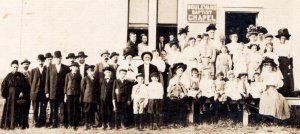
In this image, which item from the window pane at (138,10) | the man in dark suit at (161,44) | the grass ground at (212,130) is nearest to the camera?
the grass ground at (212,130)

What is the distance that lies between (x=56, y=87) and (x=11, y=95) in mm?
1000

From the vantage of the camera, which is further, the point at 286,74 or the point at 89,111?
the point at 286,74

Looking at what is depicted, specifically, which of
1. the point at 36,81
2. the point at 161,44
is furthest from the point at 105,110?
the point at 161,44

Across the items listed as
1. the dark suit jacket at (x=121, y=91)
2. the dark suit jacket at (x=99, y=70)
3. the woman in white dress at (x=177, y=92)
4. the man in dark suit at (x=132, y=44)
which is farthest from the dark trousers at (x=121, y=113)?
the man in dark suit at (x=132, y=44)

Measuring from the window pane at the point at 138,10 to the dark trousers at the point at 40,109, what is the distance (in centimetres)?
329

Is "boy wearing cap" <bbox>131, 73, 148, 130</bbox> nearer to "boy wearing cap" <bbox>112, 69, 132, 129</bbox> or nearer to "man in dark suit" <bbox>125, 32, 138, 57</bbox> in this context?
"boy wearing cap" <bbox>112, 69, 132, 129</bbox>

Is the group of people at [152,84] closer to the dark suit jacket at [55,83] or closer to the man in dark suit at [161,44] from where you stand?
the dark suit jacket at [55,83]

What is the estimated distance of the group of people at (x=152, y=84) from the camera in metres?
9.70

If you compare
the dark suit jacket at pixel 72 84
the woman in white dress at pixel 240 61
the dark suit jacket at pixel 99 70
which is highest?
the woman in white dress at pixel 240 61

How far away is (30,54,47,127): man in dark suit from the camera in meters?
9.78

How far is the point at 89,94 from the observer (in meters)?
9.66

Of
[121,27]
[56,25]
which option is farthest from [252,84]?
[56,25]

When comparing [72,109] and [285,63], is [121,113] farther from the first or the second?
[285,63]

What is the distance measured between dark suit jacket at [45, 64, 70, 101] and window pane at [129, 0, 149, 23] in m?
2.77
